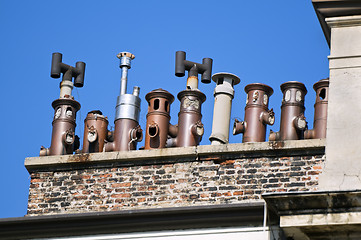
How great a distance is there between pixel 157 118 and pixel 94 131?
1.10 metres

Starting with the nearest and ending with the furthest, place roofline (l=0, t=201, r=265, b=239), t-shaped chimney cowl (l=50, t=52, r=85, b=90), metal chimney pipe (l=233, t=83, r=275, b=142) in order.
Result: roofline (l=0, t=201, r=265, b=239) → metal chimney pipe (l=233, t=83, r=275, b=142) → t-shaped chimney cowl (l=50, t=52, r=85, b=90)

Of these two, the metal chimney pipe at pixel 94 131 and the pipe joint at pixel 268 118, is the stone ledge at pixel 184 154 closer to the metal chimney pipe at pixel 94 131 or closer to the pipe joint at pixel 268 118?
the metal chimney pipe at pixel 94 131

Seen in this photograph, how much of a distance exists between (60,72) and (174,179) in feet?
12.0

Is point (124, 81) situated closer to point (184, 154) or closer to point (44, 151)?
point (44, 151)

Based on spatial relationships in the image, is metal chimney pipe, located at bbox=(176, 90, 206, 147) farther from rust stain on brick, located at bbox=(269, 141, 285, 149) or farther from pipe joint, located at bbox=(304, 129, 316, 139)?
pipe joint, located at bbox=(304, 129, 316, 139)

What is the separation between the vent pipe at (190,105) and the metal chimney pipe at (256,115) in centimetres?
69

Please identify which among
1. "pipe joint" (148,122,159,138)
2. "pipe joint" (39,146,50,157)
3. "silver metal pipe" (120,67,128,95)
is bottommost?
"pipe joint" (39,146,50,157)

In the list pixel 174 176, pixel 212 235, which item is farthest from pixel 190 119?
pixel 212 235

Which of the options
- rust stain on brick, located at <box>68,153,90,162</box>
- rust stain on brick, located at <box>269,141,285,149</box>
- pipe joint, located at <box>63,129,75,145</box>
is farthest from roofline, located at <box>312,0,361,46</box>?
pipe joint, located at <box>63,129,75,145</box>

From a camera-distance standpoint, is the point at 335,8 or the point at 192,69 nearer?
the point at 335,8

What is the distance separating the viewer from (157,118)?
19.9 metres

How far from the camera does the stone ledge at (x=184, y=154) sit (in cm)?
1839

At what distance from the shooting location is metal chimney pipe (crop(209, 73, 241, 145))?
19438 mm

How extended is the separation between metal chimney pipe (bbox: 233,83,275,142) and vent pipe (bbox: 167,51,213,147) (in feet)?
2.25
